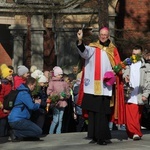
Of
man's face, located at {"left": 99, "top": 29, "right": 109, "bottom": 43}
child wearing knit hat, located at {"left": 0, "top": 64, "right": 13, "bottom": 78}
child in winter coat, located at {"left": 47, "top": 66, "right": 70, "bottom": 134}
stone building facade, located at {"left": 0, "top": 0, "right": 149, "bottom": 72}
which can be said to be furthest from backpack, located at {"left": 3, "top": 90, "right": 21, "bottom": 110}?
stone building facade, located at {"left": 0, "top": 0, "right": 149, "bottom": 72}

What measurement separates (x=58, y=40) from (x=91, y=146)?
11.2 m

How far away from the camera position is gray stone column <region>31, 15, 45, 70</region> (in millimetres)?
21888

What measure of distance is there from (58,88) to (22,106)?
92.0 inches

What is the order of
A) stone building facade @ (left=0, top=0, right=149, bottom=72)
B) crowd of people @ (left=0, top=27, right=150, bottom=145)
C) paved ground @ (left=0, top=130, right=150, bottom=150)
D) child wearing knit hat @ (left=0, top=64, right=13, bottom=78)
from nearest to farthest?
paved ground @ (left=0, top=130, right=150, bottom=150) < crowd of people @ (left=0, top=27, right=150, bottom=145) < child wearing knit hat @ (left=0, top=64, right=13, bottom=78) < stone building facade @ (left=0, top=0, right=149, bottom=72)

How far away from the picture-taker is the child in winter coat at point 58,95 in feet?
44.7

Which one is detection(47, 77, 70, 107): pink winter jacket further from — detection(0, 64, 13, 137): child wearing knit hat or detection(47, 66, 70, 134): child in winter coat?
detection(0, 64, 13, 137): child wearing knit hat

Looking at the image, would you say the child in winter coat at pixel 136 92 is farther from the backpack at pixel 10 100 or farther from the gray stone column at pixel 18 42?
the gray stone column at pixel 18 42

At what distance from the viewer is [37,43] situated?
2203cm

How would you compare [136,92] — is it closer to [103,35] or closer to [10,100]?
[103,35]

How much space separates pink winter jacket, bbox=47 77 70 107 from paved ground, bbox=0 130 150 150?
128 cm

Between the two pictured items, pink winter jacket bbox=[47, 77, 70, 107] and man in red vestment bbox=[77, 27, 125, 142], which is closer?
man in red vestment bbox=[77, 27, 125, 142]

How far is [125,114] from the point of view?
11.3 meters

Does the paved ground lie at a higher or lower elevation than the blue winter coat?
lower

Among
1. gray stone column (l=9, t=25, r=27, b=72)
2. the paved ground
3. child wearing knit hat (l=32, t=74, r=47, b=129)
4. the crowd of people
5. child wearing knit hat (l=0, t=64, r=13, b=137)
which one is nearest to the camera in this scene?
the paved ground
